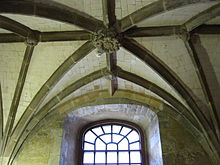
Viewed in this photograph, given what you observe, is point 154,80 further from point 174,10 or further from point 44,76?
point 44,76

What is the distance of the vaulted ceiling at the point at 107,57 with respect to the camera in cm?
570

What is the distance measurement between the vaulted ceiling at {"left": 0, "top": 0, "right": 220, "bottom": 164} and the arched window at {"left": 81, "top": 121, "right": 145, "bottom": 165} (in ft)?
4.76

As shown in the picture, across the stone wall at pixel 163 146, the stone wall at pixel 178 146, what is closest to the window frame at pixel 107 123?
the stone wall at pixel 163 146

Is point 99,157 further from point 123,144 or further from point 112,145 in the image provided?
point 123,144

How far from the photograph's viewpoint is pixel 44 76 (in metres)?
7.11

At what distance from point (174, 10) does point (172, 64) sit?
153cm

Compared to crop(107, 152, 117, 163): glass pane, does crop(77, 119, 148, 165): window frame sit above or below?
above

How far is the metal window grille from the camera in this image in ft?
26.2

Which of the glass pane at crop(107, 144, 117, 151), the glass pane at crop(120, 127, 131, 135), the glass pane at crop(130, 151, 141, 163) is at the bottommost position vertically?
the glass pane at crop(130, 151, 141, 163)

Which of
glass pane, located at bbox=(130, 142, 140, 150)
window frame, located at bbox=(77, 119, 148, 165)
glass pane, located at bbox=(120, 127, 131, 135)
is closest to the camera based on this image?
window frame, located at bbox=(77, 119, 148, 165)

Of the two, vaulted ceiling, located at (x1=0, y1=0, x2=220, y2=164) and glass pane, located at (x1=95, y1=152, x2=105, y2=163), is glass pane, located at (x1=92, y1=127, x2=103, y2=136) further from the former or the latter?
vaulted ceiling, located at (x1=0, y1=0, x2=220, y2=164)

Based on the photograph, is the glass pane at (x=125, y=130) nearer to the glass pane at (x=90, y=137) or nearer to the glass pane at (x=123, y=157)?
the glass pane at (x=123, y=157)

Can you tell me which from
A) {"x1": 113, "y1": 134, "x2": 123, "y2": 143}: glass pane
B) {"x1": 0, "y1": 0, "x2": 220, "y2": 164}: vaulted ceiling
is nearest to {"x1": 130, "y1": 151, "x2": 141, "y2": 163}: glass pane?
{"x1": 113, "y1": 134, "x2": 123, "y2": 143}: glass pane

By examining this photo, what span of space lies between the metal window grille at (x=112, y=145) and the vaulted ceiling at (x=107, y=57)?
150cm
